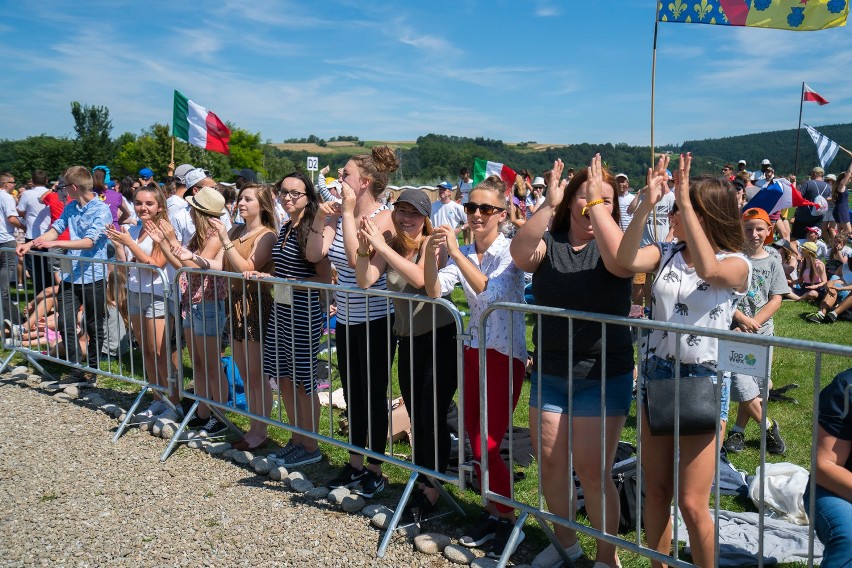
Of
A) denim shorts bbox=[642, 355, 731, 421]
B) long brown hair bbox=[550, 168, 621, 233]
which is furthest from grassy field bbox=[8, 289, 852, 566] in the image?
long brown hair bbox=[550, 168, 621, 233]

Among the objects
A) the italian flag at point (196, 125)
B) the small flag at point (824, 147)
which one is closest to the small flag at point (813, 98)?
the small flag at point (824, 147)

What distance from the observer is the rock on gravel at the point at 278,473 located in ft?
16.1

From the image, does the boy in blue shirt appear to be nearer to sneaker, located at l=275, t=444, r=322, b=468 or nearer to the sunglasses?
sneaker, located at l=275, t=444, r=322, b=468

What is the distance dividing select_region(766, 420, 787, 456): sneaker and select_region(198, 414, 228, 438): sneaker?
14.2 ft

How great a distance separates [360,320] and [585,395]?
1.71m

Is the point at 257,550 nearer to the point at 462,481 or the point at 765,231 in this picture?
the point at 462,481

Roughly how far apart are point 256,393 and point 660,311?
334 centimetres

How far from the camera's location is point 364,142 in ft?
392

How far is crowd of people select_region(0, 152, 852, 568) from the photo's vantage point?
3.10 m

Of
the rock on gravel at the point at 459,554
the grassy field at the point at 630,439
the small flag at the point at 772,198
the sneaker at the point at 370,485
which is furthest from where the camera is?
the small flag at the point at 772,198

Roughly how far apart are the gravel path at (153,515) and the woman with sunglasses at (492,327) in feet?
1.90

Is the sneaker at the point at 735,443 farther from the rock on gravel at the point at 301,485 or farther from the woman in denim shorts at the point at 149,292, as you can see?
the woman in denim shorts at the point at 149,292

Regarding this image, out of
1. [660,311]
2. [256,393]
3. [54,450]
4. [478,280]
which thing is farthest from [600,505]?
[54,450]

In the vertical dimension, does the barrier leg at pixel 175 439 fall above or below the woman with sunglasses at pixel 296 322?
below
